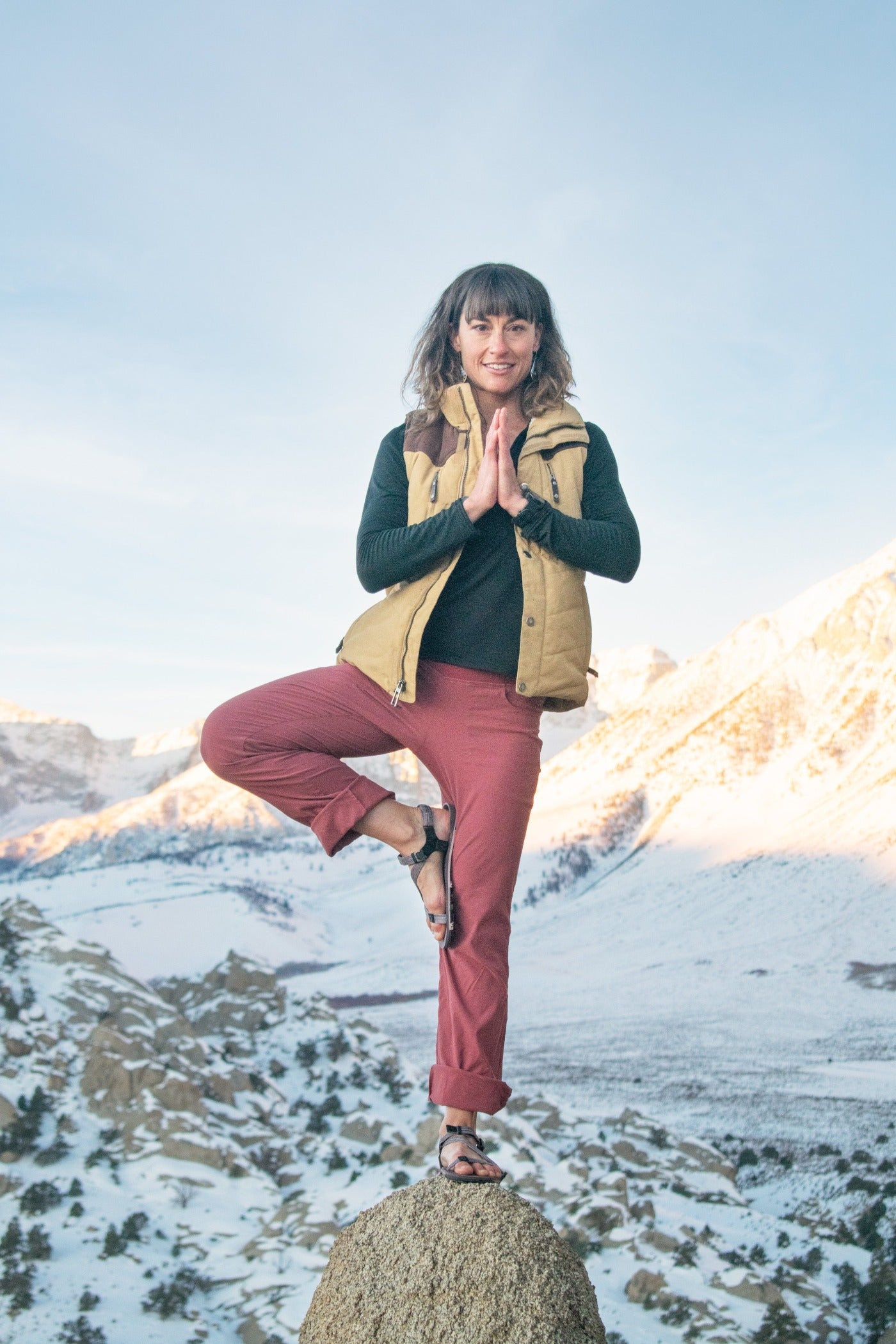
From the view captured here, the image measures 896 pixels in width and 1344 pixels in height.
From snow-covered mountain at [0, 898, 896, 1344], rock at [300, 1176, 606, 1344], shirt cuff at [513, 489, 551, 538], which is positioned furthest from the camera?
snow-covered mountain at [0, 898, 896, 1344]

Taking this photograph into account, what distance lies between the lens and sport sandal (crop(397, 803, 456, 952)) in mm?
2695

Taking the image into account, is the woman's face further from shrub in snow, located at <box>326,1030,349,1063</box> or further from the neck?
shrub in snow, located at <box>326,1030,349,1063</box>

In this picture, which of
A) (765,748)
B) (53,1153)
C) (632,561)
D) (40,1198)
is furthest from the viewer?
(765,748)

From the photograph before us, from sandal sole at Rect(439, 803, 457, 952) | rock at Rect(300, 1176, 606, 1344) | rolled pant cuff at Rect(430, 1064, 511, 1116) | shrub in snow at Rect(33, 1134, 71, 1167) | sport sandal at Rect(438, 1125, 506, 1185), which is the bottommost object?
shrub in snow at Rect(33, 1134, 71, 1167)

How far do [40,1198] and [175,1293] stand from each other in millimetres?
2337

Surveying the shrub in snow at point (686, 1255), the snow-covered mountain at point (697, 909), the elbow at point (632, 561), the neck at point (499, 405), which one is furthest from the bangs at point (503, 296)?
the snow-covered mountain at point (697, 909)

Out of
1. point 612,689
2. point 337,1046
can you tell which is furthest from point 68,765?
point 337,1046

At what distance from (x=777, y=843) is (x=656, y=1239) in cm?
532

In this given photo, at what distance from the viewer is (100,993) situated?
16.2 m

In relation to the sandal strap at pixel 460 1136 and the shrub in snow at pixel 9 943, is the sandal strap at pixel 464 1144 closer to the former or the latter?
the sandal strap at pixel 460 1136

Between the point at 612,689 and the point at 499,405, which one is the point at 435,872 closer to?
the point at 499,405

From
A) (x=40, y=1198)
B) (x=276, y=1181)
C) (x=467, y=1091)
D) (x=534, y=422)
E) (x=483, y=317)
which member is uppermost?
(x=483, y=317)

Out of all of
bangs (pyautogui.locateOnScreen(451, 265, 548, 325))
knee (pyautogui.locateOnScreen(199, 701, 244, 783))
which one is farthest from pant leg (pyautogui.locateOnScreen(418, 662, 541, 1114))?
bangs (pyautogui.locateOnScreen(451, 265, 548, 325))

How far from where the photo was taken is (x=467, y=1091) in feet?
8.48
